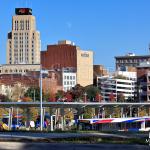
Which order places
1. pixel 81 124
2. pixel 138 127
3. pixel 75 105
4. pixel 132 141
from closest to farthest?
pixel 132 141
pixel 138 127
pixel 81 124
pixel 75 105

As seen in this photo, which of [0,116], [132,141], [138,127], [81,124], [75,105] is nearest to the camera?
[132,141]

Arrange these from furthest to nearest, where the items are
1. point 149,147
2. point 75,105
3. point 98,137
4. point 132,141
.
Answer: point 75,105 < point 98,137 < point 132,141 < point 149,147

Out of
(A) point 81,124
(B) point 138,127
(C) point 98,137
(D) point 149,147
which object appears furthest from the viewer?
(A) point 81,124

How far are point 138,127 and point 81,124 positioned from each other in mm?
10608

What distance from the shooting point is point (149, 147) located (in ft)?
67.9

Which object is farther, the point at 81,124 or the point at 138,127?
the point at 81,124

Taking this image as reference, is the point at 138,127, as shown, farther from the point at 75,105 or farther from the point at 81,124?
the point at 75,105

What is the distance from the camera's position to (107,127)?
82312mm

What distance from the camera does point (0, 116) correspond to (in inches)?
5256

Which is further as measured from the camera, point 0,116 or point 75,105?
point 0,116

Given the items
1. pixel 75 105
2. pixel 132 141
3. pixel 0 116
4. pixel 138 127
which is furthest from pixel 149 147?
pixel 0 116

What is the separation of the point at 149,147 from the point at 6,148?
5.79m

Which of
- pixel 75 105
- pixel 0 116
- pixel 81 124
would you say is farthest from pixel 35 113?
pixel 81 124

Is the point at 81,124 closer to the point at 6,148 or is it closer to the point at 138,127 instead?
the point at 138,127
